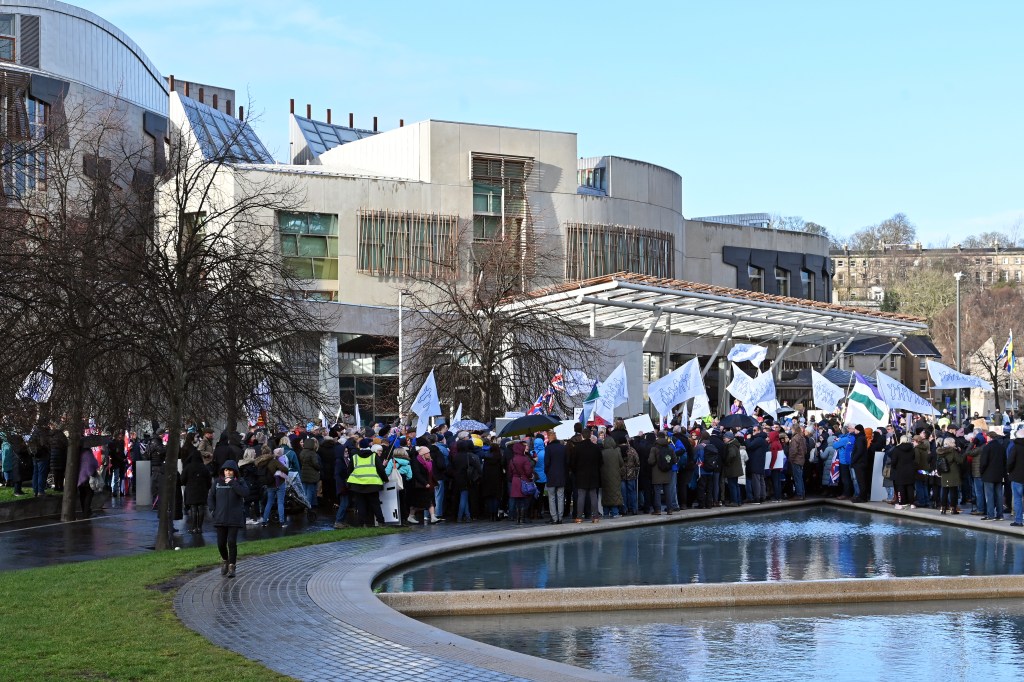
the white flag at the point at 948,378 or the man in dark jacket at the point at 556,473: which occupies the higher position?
the white flag at the point at 948,378

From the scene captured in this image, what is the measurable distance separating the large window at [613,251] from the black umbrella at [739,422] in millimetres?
30354

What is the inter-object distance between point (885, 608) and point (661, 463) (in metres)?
10.1

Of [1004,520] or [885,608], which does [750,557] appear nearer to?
[885,608]

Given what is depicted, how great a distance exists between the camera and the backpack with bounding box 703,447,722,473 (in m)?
26.5

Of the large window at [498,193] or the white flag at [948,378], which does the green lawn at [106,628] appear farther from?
the large window at [498,193]

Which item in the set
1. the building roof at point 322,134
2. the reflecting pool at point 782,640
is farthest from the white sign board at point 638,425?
the building roof at point 322,134

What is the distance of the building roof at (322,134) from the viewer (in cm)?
8206

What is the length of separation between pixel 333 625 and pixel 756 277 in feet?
234

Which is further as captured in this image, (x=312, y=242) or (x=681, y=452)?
(x=312, y=242)

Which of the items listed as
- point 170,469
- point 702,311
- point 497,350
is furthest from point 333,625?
point 702,311

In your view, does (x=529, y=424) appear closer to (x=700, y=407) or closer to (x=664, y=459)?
(x=664, y=459)

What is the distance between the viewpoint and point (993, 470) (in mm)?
23516

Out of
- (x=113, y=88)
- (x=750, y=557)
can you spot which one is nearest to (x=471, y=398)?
(x=750, y=557)

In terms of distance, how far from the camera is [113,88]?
6906cm
